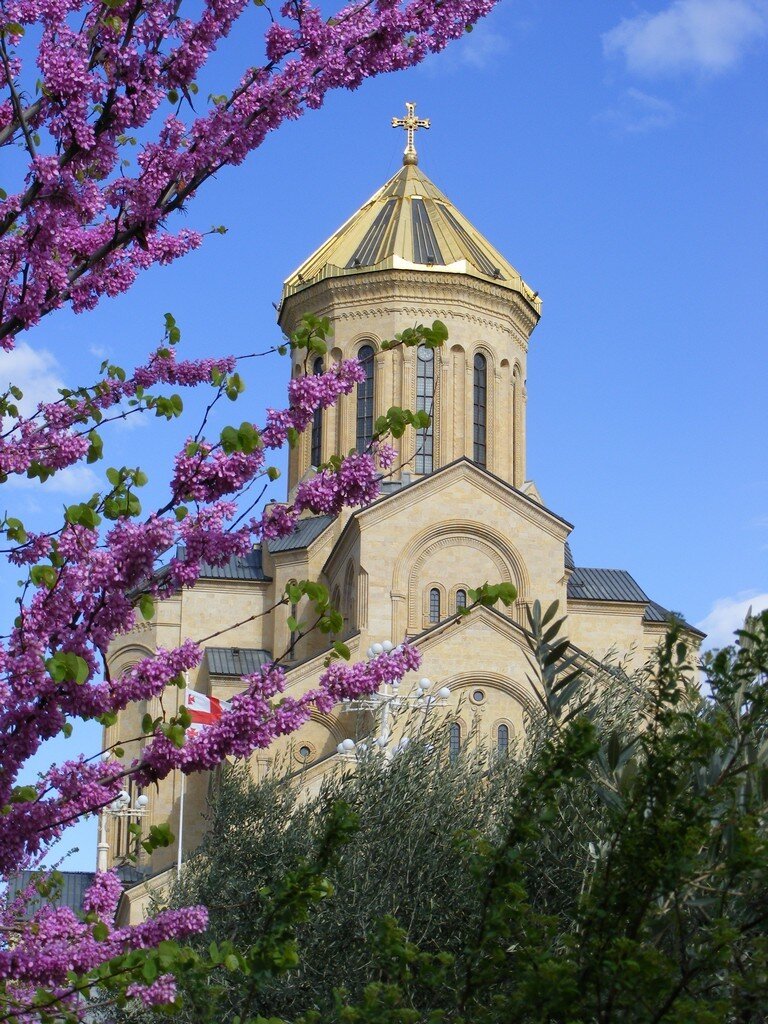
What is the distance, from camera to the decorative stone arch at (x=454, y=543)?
36.1m

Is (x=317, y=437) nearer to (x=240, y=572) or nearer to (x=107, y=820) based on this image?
(x=240, y=572)

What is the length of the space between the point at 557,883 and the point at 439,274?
89.9 feet

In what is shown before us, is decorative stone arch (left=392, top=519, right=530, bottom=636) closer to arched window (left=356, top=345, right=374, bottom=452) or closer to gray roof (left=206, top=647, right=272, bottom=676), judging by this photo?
arched window (left=356, top=345, right=374, bottom=452)

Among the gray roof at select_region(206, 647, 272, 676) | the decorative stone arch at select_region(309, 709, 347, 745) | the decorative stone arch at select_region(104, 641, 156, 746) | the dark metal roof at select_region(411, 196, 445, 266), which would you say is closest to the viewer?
the decorative stone arch at select_region(309, 709, 347, 745)

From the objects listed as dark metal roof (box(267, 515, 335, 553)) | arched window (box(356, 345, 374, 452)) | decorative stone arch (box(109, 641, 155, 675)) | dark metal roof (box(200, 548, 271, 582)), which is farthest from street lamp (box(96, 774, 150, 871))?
arched window (box(356, 345, 374, 452))

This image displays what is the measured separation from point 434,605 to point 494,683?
11.5 ft

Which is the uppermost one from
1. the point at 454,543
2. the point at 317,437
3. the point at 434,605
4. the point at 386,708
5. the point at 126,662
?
the point at 317,437

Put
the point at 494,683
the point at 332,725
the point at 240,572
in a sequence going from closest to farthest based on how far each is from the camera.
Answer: the point at 494,683
the point at 332,725
the point at 240,572

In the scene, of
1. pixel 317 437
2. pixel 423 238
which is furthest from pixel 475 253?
Result: pixel 317 437

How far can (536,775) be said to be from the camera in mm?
7719

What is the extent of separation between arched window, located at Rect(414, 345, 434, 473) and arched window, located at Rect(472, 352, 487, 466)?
122 cm

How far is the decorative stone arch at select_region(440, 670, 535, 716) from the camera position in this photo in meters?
33.0

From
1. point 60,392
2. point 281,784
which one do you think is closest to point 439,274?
point 281,784

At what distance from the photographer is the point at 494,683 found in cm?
3328
